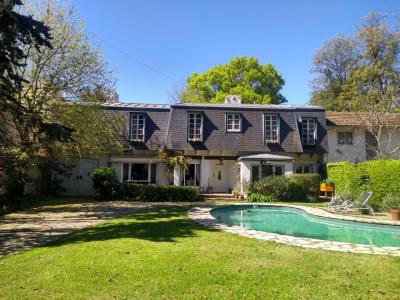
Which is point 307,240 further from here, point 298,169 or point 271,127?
point 298,169

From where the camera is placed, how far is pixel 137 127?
2711 cm

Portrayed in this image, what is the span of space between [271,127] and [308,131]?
3266 millimetres

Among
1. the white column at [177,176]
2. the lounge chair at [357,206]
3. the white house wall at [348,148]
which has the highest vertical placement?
the white house wall at [348,148]

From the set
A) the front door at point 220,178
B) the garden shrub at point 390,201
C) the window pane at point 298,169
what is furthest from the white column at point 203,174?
the garden shrub at point 390,201

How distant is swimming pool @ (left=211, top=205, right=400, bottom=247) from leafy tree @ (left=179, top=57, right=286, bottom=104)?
26.1 metres

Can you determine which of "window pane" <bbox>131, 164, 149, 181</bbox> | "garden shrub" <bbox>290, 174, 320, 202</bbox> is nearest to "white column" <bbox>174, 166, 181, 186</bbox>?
"window pane" <bbox>131, 164, 149, 181</bbox>

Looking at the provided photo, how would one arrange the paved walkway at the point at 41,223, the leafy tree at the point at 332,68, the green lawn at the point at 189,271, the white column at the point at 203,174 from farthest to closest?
the leafy tree at the point at 332,68 < the white column at the point at 203,174 < the paved walkway at the point at 41,223 < the green lawn at the point at 189,271

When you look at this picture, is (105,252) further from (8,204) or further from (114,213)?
(8,204)

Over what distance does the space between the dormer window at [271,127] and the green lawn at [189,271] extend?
1847 cm

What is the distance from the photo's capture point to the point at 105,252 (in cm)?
784

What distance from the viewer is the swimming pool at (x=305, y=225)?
38.2 feet

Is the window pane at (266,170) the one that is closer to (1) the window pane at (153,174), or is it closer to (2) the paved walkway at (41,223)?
(1) the window pane at (153,174)

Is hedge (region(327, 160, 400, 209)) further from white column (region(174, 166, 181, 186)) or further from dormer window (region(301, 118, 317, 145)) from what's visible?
white column (region(174, 166, 181, 186))

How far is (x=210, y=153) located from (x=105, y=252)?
18.9 m
